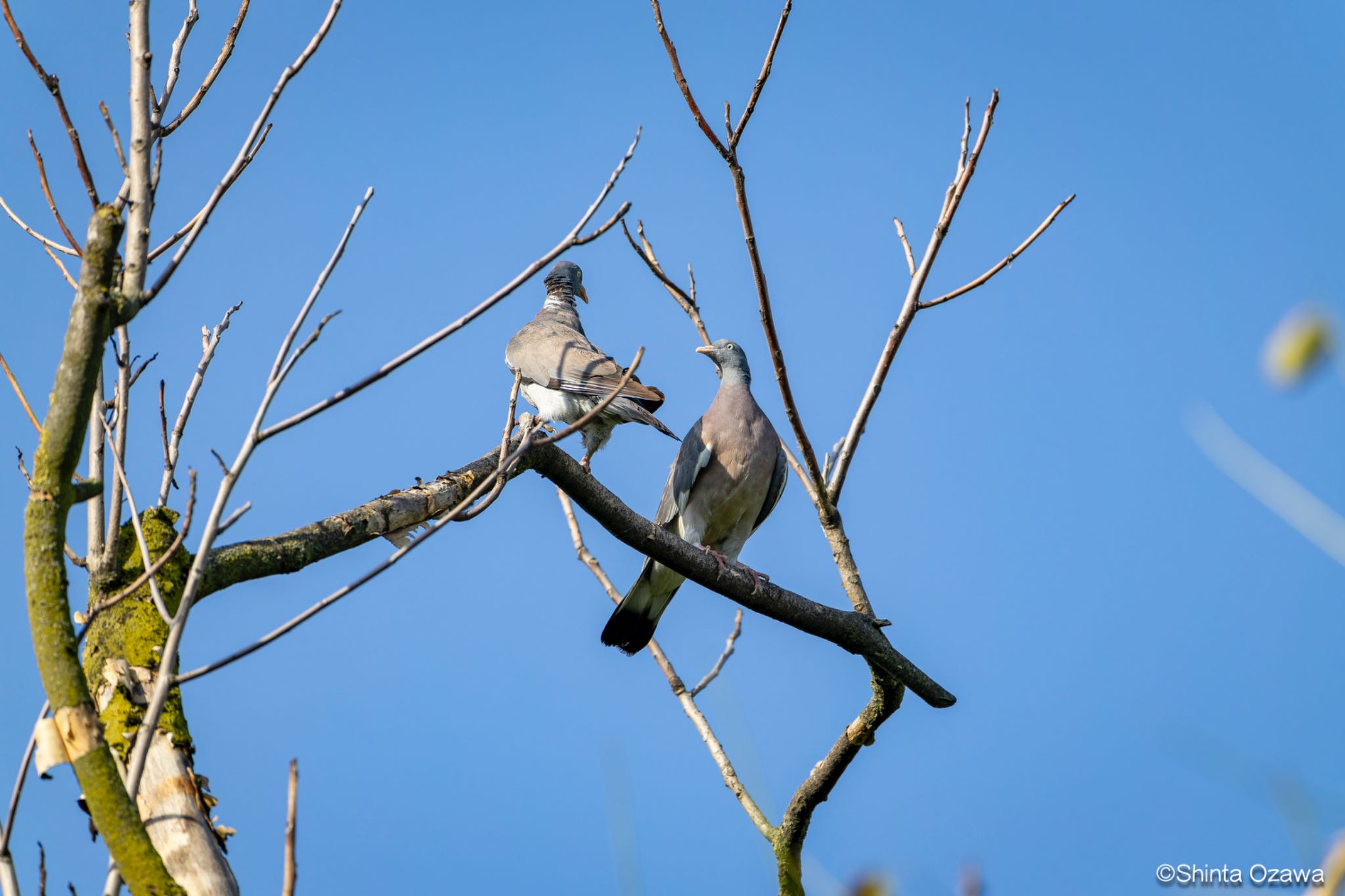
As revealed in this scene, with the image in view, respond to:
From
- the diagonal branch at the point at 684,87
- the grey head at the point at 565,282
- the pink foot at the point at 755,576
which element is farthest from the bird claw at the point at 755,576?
the grey head at the point at 565,282

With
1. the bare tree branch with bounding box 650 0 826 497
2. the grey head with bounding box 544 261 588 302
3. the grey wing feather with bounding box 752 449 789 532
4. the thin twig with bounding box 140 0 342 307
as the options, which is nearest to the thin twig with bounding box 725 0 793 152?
the bare tree branch with bounding box 650 0 826 497

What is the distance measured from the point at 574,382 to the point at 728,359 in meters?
0.72

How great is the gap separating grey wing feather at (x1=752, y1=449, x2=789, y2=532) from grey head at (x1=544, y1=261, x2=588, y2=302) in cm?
207

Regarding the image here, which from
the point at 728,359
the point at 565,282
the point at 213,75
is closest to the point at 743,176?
the point at 213,75

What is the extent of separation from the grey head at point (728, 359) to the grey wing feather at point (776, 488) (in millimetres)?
433

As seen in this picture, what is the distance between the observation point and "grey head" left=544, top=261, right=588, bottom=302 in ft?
22.2

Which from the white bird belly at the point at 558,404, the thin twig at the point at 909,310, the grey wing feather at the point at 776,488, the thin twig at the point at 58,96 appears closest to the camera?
the thin twig at the point at 58,96

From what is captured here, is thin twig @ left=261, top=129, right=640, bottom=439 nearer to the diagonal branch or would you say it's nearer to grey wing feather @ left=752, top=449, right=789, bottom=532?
the diagonal branch

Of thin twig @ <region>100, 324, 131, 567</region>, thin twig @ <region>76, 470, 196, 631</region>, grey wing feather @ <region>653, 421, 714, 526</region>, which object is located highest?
grey wing feather @ <region>653, 421, 714, 526</region>

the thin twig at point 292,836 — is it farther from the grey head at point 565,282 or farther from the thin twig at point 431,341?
the grey head at point 565,282

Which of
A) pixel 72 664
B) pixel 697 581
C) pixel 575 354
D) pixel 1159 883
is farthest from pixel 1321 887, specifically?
pixel 575 354

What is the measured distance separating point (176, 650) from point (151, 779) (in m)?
0.57

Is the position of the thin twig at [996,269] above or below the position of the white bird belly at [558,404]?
below

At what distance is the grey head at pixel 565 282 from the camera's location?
22.2 feet
